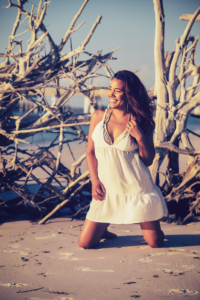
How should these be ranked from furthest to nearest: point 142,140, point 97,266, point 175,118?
point 175,118
point 142,140
point 97,266

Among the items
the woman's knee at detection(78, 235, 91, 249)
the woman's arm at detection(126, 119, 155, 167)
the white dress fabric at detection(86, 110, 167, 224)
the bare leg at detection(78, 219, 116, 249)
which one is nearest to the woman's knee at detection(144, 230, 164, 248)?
the white dress fabric at detection(86, 110, 167, 224)

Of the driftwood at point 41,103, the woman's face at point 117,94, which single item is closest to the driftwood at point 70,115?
the driftwood at point 41,103

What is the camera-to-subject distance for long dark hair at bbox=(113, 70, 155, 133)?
250 cm

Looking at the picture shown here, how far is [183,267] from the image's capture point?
218cm

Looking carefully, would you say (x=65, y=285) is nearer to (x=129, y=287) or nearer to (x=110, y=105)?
(x=129, y=287)

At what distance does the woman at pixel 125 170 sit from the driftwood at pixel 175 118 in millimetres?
839

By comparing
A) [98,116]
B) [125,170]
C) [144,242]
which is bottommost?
[144,242]

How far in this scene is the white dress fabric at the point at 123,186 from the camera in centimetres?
248

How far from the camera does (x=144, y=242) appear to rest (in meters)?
2.73

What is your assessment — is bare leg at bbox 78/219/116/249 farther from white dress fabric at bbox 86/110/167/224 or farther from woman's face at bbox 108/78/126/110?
woman's face at bbox 108/78/126/110

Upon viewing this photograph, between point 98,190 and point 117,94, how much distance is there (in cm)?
84

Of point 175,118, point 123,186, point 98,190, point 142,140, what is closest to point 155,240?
point 123,186

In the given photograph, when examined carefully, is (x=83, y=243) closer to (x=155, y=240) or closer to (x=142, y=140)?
(x=155, y=240)

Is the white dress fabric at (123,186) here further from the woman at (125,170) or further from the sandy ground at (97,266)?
the sandy ground at (97,266)
